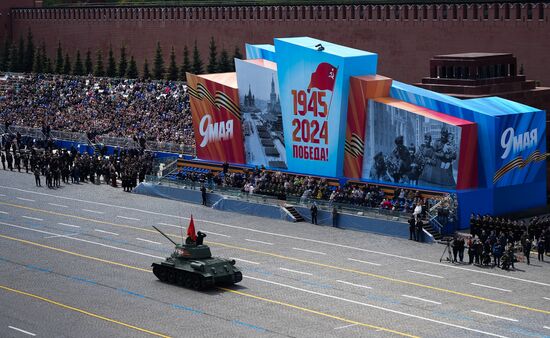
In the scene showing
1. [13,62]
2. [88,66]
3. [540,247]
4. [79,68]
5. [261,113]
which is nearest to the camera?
[540,247]

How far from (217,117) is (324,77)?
319 inches

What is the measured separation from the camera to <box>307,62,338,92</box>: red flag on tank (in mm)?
53844

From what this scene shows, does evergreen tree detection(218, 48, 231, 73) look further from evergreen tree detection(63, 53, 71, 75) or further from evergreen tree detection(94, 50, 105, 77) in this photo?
evergreen tree detection(63, 53, 71, 75)

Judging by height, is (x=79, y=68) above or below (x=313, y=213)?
above

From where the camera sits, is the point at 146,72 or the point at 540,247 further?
the point at 146,72

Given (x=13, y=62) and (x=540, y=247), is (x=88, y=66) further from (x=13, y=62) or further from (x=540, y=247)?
(x=540, y=247)

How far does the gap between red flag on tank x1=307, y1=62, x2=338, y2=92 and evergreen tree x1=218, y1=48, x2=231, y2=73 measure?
2785 cm

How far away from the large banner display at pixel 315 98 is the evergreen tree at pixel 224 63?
26040 mm

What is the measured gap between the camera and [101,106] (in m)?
77.9

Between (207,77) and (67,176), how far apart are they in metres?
8.85

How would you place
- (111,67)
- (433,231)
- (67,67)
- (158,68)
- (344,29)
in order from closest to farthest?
(433,231) → (344,29) → (158,68) → (111,67) → (67,67)

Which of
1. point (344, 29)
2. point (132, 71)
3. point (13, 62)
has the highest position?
point (344, 29)

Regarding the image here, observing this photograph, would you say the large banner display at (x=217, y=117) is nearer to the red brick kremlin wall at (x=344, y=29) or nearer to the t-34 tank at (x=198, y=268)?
the red brick kremlin wall at (x=344, y=29)

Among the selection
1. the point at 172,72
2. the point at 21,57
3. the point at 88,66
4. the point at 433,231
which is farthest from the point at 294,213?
the point at 21,57
